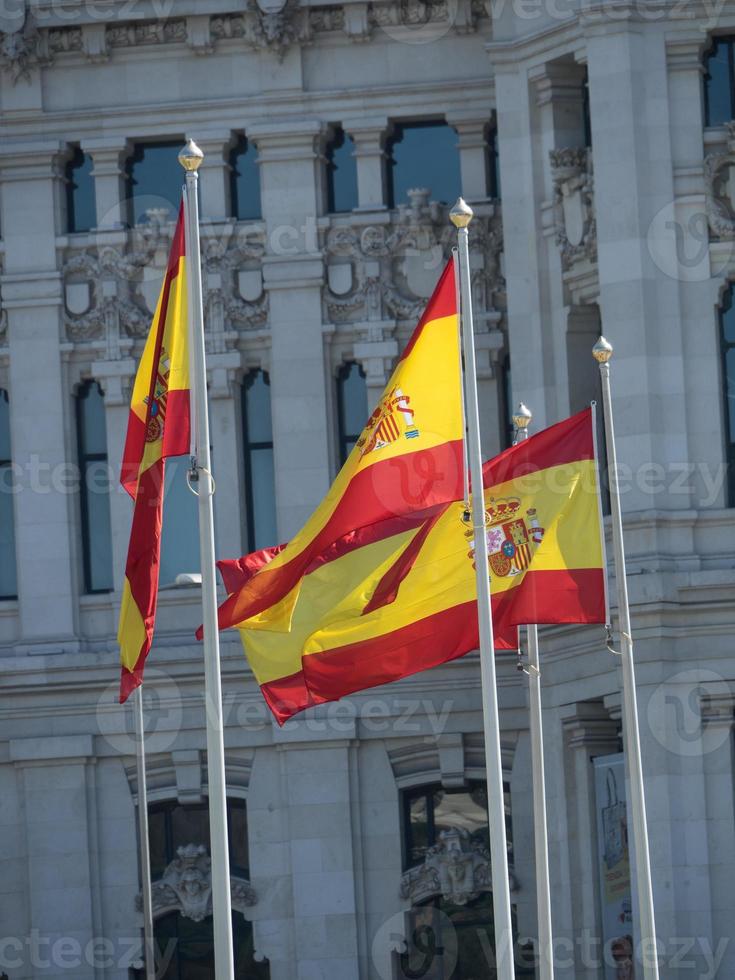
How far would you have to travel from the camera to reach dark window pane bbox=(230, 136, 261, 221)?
4631 cm

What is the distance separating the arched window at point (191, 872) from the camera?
1768 inches

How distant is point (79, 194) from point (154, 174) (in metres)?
1.22

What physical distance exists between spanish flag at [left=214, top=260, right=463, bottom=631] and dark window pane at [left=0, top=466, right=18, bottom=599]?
56.3ft

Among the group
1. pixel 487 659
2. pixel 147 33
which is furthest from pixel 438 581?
pixel 147 33

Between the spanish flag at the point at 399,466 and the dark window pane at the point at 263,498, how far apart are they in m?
16.1

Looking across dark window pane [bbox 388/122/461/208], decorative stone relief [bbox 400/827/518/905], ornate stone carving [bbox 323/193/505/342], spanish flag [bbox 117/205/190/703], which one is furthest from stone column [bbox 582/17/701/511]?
spanish flag [bbox 117/205/190/703]

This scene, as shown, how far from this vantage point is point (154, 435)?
2928 centimetres

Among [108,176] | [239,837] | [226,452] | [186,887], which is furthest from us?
[108,176]

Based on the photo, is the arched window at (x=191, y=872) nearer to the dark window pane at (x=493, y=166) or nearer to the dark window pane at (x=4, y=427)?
the dark window pane at (x=4, y=427)

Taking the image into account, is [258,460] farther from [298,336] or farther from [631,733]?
[631,733]

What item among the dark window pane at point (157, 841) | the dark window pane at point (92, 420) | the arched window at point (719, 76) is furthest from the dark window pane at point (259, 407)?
the arched window at point (719, 76)

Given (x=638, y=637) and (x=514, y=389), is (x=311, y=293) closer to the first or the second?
(x=514, y=389)

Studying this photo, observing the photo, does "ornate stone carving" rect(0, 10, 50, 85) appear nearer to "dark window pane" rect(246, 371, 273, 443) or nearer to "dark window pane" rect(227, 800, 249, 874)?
"dark window pane" rect(246, 371, 273, 443)

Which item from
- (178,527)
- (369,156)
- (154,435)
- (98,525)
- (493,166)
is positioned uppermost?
(369,156)
